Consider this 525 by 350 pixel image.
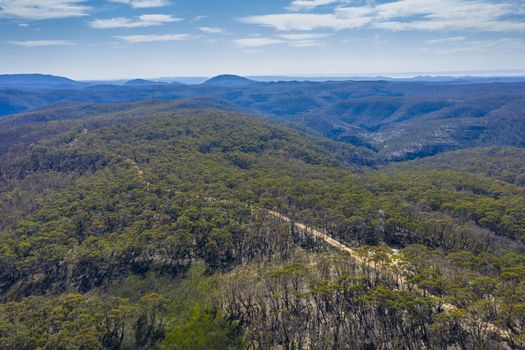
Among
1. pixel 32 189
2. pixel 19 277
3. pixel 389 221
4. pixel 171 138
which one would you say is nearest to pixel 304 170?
pixel 389 221

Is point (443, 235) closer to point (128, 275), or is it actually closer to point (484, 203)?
point (484, 203)

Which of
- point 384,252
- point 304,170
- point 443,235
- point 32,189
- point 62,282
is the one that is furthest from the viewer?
point 304,170

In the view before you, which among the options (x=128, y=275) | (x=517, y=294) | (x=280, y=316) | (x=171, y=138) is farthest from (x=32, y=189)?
(x=517, y=294)

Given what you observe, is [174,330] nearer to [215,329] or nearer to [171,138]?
[215,329]

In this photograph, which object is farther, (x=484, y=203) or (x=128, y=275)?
(x=484, y=203)

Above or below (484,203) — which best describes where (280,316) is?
below

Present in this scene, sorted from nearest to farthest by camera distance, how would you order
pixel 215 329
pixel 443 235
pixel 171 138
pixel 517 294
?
1. pixel 517 294
2. pixel 215 329
3. pixel 443 235
4. pixel 171 138
